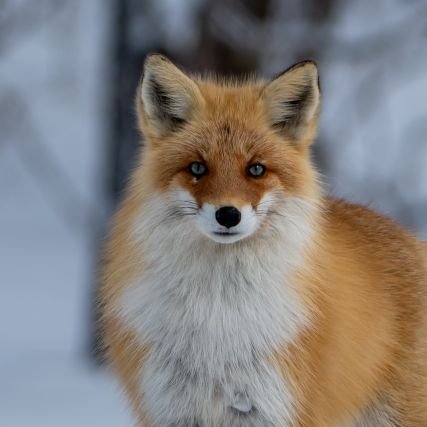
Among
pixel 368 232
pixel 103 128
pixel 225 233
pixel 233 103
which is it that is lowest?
pixel 103 128

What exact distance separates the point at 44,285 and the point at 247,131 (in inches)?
568

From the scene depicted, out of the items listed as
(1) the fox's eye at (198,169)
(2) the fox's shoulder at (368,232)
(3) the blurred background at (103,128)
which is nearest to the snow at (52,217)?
(3) the blurred background at (103,128)

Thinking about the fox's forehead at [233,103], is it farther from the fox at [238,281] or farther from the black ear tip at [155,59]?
the black ear tip at [155,59]

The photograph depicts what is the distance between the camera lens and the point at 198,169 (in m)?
5.96

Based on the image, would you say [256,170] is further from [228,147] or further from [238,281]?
[238,281]

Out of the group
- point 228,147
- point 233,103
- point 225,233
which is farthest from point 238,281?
point 233,103

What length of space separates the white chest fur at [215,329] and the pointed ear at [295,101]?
0.68 meters

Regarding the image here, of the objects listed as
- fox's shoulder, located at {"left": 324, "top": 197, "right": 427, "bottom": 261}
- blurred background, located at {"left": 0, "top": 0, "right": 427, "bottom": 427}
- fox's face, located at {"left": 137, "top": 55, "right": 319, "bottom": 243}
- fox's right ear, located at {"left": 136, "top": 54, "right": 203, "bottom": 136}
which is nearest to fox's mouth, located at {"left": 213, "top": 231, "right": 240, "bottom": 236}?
fox's face, located at {"left": 137, "top": 55, "right": 319, "bottom": 243}

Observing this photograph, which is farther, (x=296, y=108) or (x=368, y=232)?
(x=368, y=232)

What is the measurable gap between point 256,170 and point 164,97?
696 millimetres

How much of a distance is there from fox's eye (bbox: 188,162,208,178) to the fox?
0.01 meters

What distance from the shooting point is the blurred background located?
13.8m

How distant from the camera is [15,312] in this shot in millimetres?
17547

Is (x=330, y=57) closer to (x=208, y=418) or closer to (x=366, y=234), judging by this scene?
(x=366, y=234)
